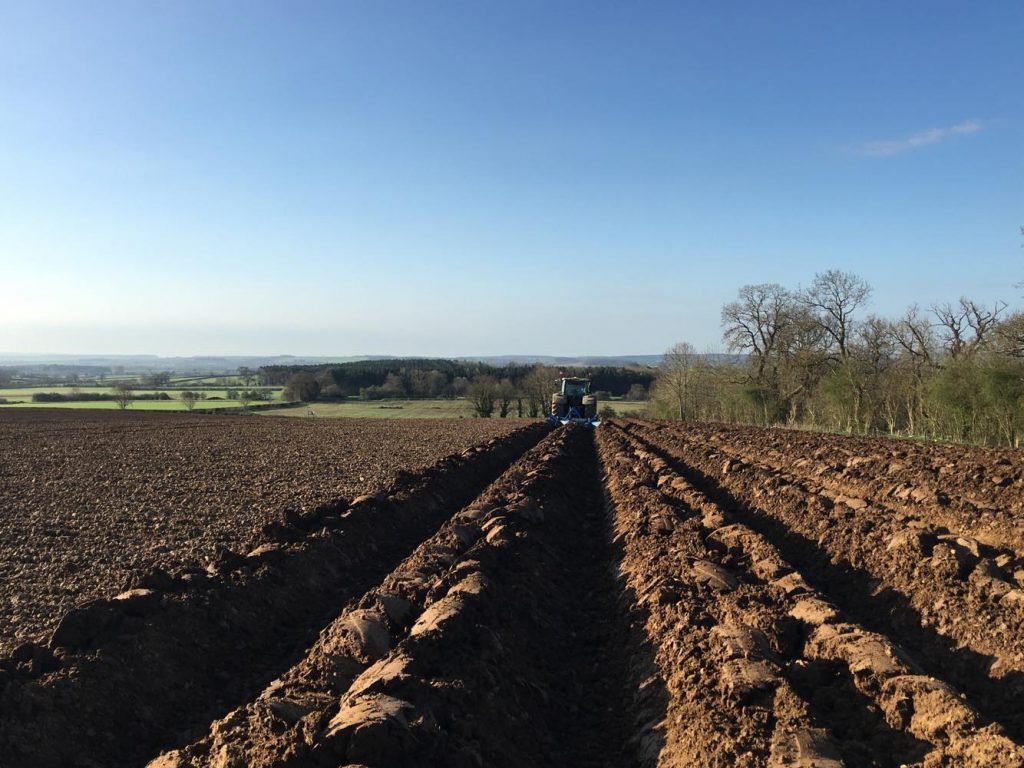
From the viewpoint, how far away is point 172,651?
5.84 metres

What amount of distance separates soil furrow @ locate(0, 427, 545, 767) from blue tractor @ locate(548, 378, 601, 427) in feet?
108

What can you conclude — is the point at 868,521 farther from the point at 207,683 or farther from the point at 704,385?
the point at 704,385

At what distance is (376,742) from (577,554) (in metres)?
6.56

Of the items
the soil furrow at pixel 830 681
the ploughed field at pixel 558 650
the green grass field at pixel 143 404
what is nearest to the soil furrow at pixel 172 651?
the ploughed field at pixel 558 650

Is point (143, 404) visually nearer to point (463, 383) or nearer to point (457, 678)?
point (463, 383)

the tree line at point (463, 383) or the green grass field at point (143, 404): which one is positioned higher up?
the tree line at point (463, 383)

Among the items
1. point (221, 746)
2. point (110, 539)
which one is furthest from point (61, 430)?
point (221, 746)

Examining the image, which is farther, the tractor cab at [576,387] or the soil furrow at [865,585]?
the tractor cab at [576,387]

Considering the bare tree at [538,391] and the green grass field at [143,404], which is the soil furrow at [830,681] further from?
the green grass field at [143,404]

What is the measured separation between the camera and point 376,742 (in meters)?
3.84

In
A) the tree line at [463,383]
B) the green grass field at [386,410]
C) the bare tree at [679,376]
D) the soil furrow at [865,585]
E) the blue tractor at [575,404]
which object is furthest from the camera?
the tree line at [463,383]

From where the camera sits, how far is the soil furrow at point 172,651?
4621 mm

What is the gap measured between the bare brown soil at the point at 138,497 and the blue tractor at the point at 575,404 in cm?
1229

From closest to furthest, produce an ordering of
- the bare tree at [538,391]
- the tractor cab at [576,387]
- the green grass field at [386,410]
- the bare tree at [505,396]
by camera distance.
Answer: the tractor cab at [576,387] < the green grass field at [386,410] < the bare tree at [505,396] < the bare tree at [538,391]
